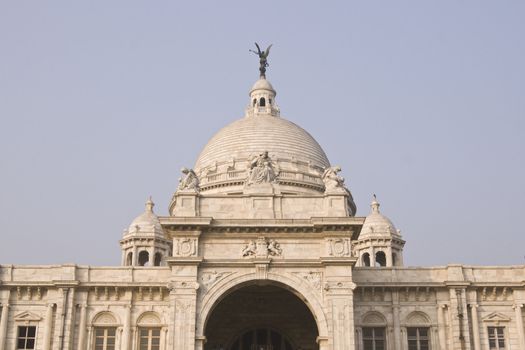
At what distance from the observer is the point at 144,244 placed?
201 feet

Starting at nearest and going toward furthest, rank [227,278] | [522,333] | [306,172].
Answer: [227,278]
[522,333]
[306,172]

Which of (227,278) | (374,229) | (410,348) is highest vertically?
(374,229)

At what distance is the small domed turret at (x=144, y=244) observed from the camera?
6116cm

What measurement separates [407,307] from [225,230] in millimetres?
13124

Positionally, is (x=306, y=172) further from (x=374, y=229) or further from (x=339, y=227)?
(x=339, y=227)

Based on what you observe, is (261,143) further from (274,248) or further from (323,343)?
(323,343)

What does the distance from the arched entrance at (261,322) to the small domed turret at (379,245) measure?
1499 centimetres

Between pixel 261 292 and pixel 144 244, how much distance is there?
16.9m

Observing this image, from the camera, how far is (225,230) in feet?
138

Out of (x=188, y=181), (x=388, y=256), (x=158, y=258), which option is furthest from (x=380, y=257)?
(x=188, y=181)

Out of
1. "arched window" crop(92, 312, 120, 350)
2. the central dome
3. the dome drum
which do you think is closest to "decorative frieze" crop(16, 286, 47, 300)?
"arched window" crop(92, 312, 120, 350)

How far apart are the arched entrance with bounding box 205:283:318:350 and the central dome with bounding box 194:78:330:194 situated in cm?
1309

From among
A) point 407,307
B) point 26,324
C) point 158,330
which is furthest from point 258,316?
point 26,324

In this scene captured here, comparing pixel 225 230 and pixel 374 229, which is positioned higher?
pixel 374 229
